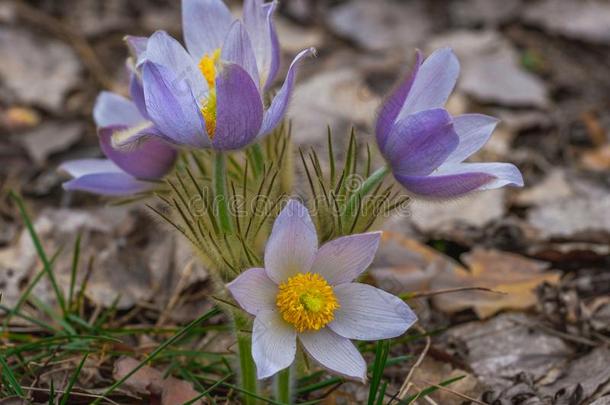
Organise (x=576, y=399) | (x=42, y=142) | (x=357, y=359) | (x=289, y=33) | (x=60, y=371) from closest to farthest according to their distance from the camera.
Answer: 1. (x=357, y=359)
2. (x=576, y=399)
3. (x=60, y=371)
4. (x=42, y=142)
5. (x=289, y=33)

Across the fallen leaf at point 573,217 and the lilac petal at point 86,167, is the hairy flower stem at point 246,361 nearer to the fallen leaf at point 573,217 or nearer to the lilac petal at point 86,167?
the lilac petal at point 86,167

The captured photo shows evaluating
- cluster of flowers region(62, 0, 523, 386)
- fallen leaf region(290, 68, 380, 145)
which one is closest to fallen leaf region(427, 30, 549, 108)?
fallen leaf region(290, 68, 380, 145)

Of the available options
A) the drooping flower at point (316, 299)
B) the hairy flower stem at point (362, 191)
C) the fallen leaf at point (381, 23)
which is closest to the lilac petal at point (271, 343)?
the drooping flower at point (316, 299)

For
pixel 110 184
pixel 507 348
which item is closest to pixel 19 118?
pixel 110 184

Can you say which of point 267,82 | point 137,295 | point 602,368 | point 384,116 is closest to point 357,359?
point 384,116

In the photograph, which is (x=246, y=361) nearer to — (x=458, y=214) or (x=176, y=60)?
(x=176, y=60)

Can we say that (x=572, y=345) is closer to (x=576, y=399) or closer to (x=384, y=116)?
(x=576, y=399)
